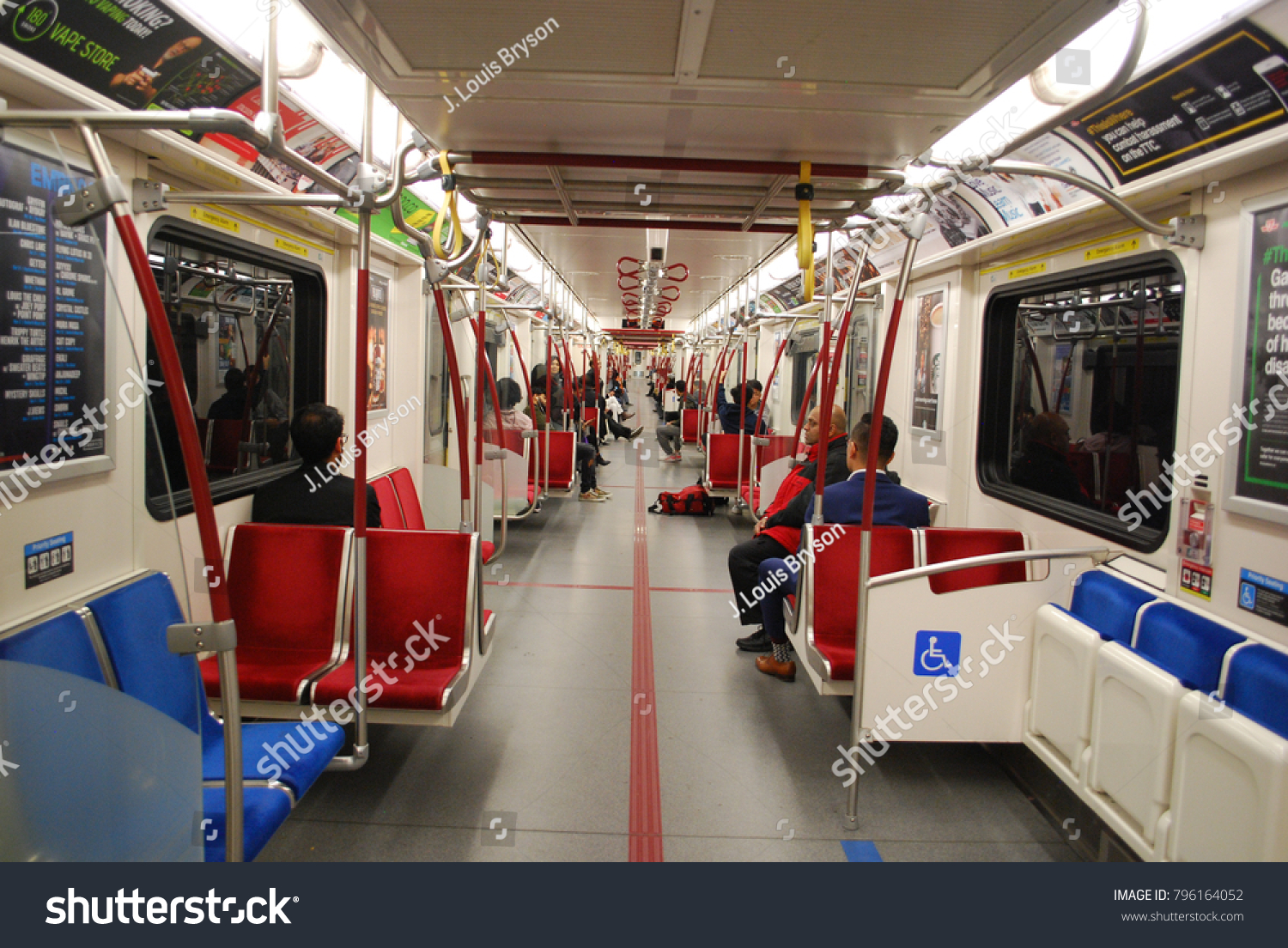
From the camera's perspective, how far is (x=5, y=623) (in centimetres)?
201

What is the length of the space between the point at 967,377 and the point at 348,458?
13.3 ft

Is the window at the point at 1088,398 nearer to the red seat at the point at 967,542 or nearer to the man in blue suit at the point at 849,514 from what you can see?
the red seat at the point at 967,542

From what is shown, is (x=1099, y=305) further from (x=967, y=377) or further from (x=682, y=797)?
(x=682, y=797)

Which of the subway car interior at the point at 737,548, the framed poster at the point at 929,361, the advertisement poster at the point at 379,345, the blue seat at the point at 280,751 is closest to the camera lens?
the subway car interior at the point at 737,548

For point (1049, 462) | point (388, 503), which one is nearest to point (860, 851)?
point (1049, 462)

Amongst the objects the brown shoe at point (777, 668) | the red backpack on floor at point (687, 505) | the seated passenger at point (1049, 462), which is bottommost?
the brown shoe at point (777, 668)

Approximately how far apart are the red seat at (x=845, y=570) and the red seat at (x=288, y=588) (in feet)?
7.02

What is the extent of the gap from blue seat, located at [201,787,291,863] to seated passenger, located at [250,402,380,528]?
1.39 metres

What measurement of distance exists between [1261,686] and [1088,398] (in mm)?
2226

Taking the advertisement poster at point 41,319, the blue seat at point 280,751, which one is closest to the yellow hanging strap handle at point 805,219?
the advertisement poster at point 41,319

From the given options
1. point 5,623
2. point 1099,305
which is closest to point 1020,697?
point 1099,305

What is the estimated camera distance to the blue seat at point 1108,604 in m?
2.79

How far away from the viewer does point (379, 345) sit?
557 centimetres

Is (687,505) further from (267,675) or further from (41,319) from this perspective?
(41,319)
